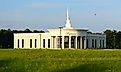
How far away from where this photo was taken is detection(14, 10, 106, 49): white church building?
429 feet

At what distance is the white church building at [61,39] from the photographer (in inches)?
5148

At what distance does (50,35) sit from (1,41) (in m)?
24.4

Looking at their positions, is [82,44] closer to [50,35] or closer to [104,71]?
[50,35]

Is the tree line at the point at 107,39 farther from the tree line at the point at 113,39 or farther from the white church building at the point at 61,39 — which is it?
the white church building at the point at 61,39

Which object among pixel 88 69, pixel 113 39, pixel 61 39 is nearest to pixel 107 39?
pixel 113 39

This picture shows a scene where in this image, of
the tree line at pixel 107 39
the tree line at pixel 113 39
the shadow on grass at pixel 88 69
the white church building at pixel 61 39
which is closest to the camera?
the shadow on grass at pixel 88 69

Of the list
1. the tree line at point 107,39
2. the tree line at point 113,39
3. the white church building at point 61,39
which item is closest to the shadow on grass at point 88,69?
the white church building at point 61,39

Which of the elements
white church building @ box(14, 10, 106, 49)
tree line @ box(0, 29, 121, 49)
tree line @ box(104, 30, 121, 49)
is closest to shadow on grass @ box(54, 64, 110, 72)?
white church building @ box(14, 10, 106, 49)

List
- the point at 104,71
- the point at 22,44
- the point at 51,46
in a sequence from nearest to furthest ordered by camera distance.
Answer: the point at 104,71, the point at 51,46, the point at 22,44

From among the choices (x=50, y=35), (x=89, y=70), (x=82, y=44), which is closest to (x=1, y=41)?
(x=50, y=35)

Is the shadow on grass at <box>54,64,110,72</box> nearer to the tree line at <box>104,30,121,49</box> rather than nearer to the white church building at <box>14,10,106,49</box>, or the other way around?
the white church building at <box>14,10,106,49</box>

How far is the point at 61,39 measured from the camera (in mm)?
134250

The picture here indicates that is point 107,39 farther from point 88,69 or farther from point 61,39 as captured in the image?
point 88,69

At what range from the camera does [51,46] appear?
133875 millimetres
